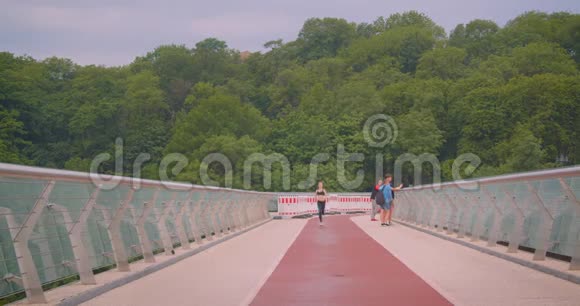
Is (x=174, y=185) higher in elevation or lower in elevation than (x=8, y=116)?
lower

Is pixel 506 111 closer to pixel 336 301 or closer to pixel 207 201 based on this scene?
pixel 207 201

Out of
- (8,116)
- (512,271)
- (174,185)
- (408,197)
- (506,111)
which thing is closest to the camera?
(512,271)

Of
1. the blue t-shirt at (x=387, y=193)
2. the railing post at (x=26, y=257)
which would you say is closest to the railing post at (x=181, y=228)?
the railing post at (x=26, y=257)

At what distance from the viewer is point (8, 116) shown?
10219 centimetres

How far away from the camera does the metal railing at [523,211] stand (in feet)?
47.8

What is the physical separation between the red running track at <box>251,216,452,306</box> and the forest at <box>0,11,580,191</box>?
69.9m

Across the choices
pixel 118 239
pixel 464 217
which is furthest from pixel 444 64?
pixel 118 239

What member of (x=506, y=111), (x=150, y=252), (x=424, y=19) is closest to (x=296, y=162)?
(x=506, y=111)

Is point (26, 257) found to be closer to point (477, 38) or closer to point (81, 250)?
point (81, 250)

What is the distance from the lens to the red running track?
1139cm

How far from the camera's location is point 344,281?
1357 cm

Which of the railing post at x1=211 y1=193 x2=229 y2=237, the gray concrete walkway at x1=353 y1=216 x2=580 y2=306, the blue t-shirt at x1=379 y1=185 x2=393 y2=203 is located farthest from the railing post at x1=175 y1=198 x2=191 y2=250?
the blue t-shirt at x1=379 y1=185 x2=393 y2=203

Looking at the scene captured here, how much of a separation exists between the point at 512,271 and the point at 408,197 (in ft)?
74.7

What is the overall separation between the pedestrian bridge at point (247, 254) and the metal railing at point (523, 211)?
0.10ft
